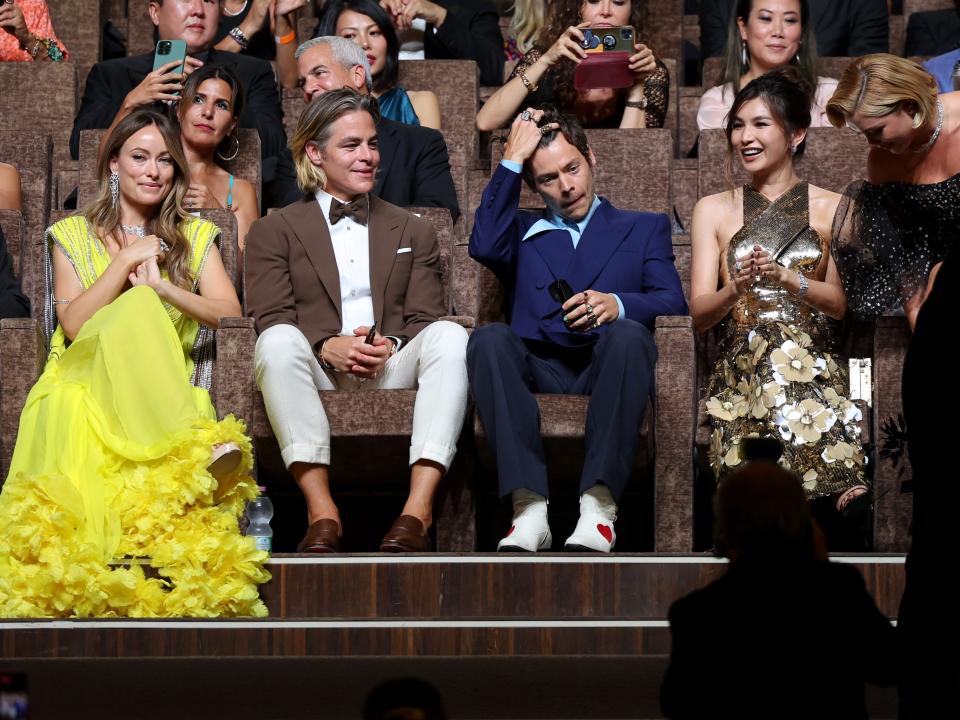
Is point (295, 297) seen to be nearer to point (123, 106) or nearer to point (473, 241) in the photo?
point (473, 241)

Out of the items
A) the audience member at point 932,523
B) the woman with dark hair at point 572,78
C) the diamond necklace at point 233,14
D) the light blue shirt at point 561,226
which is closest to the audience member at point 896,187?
the light blue shirt at point 561,226

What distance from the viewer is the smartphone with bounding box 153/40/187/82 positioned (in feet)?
12.9

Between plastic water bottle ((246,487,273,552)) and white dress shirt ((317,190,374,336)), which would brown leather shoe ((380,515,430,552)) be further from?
white dress shirt ((317,190,374,336))

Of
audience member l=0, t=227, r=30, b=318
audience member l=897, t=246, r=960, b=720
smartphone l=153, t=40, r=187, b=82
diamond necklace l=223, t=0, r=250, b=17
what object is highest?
diamond necklace l=223, t=0, r=250, b=17

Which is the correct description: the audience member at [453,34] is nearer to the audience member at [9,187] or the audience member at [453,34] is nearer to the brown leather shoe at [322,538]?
the audience member at [9,187]

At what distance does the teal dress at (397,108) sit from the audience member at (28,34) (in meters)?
0.93

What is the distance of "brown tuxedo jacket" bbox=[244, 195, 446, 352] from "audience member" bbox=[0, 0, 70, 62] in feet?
4.54

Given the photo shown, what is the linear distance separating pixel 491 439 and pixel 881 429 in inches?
27.2

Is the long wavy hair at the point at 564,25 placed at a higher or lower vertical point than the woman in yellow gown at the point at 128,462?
higher

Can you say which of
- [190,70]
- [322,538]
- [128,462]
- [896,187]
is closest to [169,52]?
[190,70]

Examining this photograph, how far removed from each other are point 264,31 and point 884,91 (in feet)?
7.57

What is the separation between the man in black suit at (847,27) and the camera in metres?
4.59

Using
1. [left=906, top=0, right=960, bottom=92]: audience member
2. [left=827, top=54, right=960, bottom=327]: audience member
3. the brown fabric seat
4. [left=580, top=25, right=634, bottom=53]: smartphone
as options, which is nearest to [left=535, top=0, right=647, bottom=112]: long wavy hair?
[left=580, top=25, right=634, bottom=53]: smartphone

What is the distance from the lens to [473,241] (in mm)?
3266
